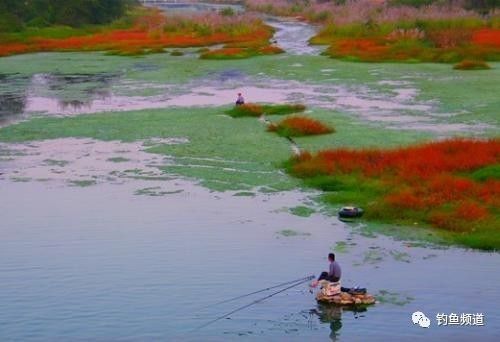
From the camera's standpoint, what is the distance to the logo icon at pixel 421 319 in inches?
907

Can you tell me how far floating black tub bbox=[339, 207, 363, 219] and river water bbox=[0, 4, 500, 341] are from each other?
402mm

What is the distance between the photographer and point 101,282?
27016 millimetres

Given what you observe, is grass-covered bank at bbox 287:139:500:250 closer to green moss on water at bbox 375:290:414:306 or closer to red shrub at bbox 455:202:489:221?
red shrub at bbox 455:202:489:221

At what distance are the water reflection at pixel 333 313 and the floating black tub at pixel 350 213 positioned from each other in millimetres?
8373

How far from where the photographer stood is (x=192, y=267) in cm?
2811

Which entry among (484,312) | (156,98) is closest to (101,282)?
(484,312)

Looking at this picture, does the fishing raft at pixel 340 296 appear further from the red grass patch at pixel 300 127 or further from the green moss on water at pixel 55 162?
the red grass patch at pixel 300 127

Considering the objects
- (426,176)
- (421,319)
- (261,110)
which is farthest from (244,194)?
(261,110)

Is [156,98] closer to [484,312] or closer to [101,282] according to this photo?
[101,282]

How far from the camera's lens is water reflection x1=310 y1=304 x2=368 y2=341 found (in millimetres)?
23547

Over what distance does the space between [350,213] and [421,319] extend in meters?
9.82

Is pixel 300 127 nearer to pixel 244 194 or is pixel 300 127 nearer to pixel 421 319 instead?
pixel 244 194

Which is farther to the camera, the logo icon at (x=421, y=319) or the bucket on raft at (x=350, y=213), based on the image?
the bucket on raft at (x=350, y=213)

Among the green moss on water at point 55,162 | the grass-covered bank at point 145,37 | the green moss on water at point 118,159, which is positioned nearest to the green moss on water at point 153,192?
the green moss on water at point 118,159
